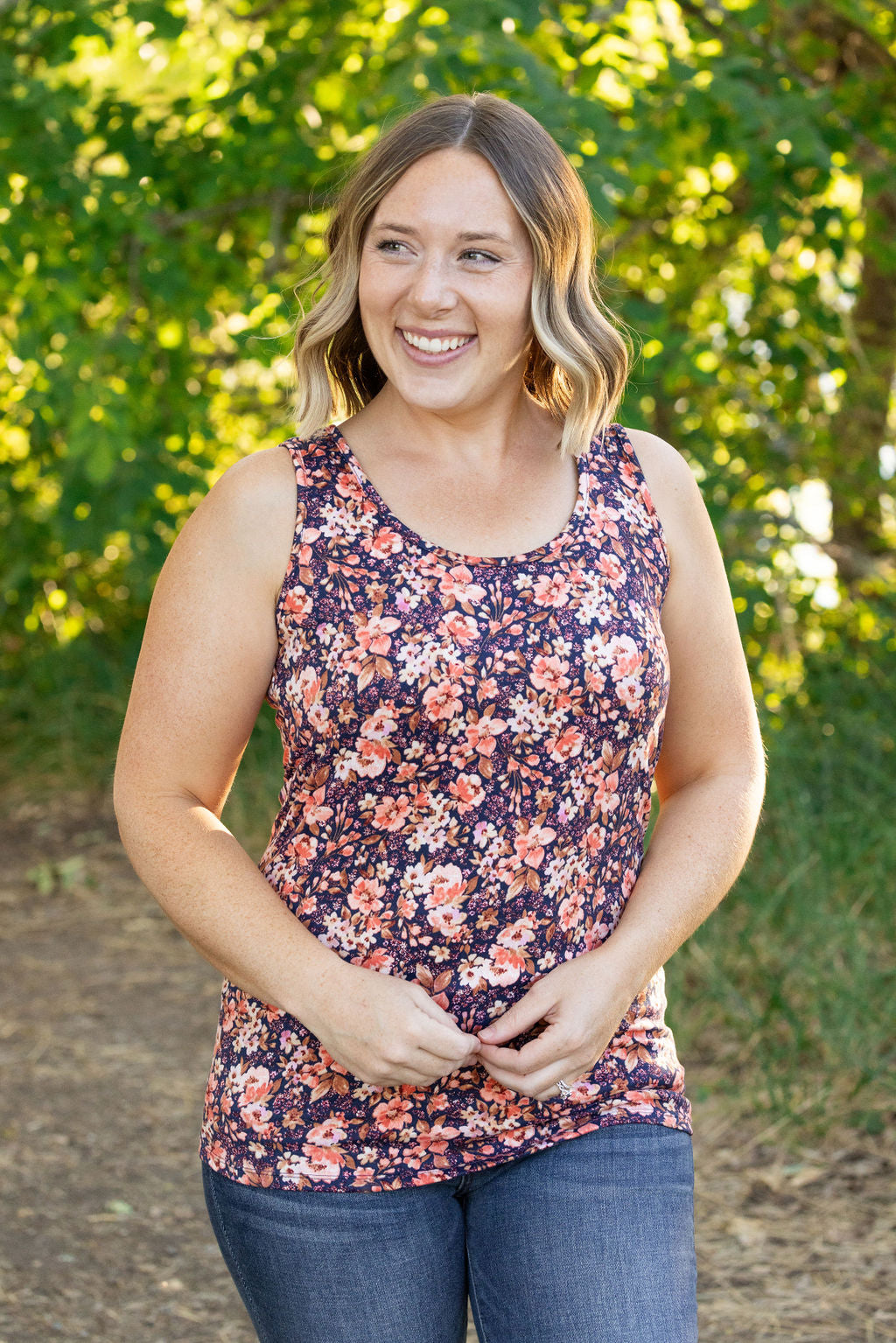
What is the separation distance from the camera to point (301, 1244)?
1.52 meters

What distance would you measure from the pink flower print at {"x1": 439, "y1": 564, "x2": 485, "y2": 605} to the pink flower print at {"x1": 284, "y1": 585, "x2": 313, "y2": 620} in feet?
0.49

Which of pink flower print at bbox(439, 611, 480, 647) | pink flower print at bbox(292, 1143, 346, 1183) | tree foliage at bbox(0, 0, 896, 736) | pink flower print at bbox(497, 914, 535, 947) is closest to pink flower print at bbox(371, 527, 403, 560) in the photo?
pink flower print at bbox(439, 611, 480, 647)

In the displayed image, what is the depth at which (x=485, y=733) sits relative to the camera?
1.55 m

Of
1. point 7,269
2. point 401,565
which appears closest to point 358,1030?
point 401,565

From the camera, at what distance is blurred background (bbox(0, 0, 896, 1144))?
3.63m

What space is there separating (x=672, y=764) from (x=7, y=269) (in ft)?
9.43

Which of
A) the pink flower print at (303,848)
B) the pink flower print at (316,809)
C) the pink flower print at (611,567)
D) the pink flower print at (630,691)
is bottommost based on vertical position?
the pink flower print at (303,848)

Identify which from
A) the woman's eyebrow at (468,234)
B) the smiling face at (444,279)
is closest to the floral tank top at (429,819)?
the smiling face at (444,279)

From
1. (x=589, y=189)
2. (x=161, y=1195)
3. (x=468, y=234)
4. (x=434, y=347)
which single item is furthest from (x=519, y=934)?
(x=589, y=189)

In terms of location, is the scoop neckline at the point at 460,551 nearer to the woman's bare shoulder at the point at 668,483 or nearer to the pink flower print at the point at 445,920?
the woman's bare shoulder at the point at 668,483

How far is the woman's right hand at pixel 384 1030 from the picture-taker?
4.79ft

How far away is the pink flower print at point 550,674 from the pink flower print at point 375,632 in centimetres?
16

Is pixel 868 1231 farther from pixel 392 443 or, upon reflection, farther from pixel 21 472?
pixel 21 472

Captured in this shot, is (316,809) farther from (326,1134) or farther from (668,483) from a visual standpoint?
(668,483)
